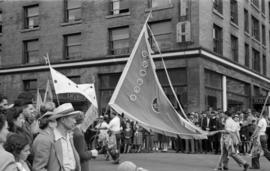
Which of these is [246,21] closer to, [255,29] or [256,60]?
[255,29]

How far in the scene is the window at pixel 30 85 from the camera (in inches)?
1171

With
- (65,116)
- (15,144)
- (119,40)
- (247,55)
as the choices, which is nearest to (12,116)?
(65,116)

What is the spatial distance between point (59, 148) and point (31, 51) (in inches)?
1044

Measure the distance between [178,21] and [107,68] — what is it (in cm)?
543

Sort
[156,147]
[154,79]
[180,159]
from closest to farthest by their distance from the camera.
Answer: [154,79] < [180,159] < [156,147]

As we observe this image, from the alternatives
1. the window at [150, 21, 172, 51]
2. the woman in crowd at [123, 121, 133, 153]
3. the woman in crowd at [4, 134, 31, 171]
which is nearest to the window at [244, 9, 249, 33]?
the window at [150, 21, 172, 51]

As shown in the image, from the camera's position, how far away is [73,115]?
472cm

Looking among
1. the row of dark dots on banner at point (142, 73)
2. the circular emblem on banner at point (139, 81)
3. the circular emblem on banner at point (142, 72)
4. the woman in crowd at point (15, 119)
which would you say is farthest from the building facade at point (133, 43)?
the woman in crowd at point (15, 119)

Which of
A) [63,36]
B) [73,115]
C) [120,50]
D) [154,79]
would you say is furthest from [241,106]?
[73,115]

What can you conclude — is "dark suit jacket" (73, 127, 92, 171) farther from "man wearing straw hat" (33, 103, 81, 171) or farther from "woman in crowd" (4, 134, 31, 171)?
"woman in crowd" (4, 134, 31, 171)

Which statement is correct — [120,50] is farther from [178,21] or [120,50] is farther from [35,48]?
[35,48]

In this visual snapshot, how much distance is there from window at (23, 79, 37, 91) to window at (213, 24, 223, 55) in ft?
41.2

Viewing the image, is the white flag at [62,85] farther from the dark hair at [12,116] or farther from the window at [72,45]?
the window at [72,45]

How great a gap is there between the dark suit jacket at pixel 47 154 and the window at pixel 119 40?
70.7 ft
